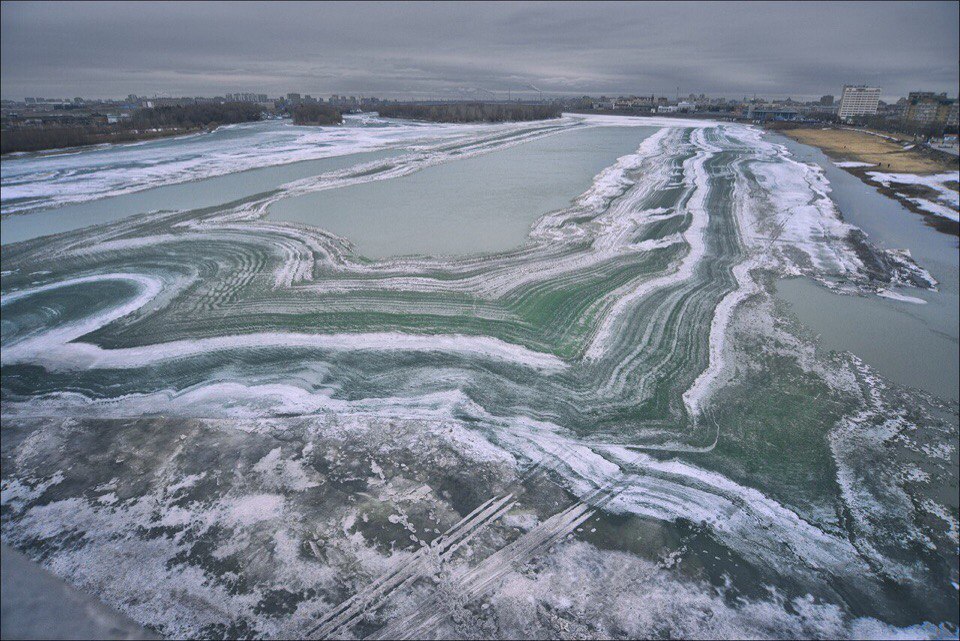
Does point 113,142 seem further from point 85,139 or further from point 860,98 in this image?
point 860,98

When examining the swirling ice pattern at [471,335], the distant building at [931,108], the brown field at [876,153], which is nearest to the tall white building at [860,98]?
the distant building at [931,108]

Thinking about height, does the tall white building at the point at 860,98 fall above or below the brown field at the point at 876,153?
above

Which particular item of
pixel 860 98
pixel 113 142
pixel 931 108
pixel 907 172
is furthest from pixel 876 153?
pixel 860 98

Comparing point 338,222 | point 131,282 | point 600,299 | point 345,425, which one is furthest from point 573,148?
point 345,425

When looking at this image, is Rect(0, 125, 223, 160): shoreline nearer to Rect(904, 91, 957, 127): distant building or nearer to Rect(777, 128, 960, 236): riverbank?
Rect(777, 128, 960, 236): riverbank

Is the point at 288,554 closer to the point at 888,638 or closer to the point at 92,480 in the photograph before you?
the point at 92,480

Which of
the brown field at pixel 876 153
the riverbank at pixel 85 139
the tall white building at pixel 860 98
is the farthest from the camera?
the tall white building at pixel 860 98

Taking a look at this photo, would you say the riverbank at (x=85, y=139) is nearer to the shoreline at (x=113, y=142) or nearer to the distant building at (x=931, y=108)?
the shoreline at (x=113, y=142)
